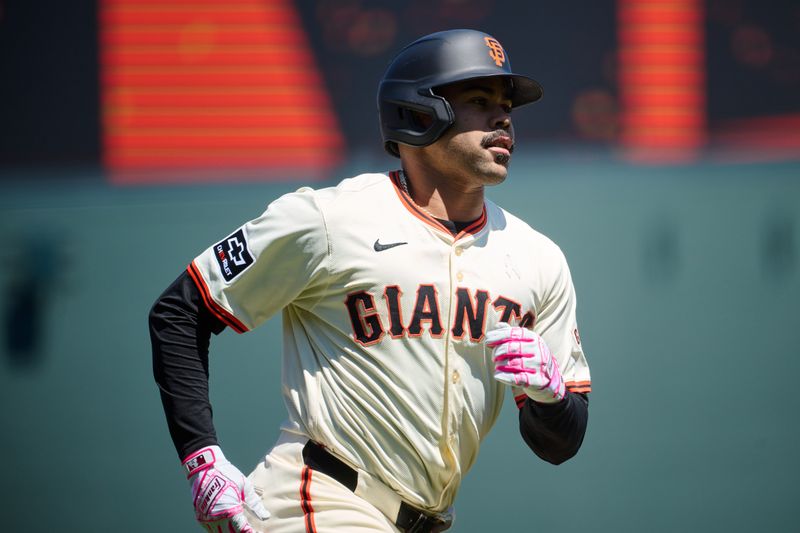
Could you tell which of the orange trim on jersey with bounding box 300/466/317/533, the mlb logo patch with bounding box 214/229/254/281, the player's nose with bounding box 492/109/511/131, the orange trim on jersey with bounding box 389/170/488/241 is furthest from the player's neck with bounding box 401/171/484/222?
the orange trim on jersey with bounding box 300/466/317/533

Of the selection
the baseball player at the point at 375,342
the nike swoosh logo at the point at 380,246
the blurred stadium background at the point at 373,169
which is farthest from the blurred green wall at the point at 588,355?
the nike swoosh logo at the point at 380,246

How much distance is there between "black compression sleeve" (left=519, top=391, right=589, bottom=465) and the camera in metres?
2.41

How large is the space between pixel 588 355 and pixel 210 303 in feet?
9.54

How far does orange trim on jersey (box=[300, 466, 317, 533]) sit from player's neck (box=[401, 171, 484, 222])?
0.80 metres

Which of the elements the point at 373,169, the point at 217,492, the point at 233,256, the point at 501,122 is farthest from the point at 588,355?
the point at 217,492

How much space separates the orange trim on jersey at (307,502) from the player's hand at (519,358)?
557 mm

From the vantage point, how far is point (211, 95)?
4773 mm

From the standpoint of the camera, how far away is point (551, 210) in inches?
191

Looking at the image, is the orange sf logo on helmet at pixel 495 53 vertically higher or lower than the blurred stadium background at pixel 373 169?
higher

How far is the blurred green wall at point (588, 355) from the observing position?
15.2 ft

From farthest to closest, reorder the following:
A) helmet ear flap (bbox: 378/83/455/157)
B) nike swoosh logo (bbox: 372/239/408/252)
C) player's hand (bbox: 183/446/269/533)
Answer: helmet ear flap (bbox: 378/83/455/157) < nike swoosh logo (bbox: 372/239/408/252) < player's hand (bbox: 183/446/269/533)

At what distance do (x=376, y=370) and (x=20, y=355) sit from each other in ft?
9.83

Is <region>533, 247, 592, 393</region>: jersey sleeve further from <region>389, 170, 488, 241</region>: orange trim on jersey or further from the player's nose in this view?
the player's nose

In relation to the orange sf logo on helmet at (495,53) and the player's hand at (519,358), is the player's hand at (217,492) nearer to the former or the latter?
Answer: the player's hand at (519,358)
